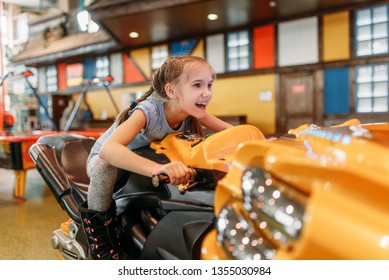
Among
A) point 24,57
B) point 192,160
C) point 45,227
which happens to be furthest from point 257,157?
point 24,57

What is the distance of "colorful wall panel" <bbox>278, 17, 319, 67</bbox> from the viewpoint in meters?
5.02

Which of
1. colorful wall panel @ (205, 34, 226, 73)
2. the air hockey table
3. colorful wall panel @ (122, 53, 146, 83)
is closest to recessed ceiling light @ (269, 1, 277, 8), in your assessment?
colorful wall panel @ (205, 34, 226, 73)

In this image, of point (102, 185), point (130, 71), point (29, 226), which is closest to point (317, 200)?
point (102, 185)

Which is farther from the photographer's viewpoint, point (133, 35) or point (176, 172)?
point (133, 35)

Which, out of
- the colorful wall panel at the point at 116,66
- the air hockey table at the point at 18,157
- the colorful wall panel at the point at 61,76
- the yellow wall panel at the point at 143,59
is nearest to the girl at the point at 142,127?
the air hockey table at the point at 18,157

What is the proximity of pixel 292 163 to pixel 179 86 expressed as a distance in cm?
49

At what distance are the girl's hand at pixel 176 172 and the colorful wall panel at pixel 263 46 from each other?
15.5 ft

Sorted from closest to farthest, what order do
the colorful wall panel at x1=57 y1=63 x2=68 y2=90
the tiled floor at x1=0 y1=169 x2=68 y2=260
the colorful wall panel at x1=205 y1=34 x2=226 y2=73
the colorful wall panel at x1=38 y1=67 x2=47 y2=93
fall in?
the tiled floor at x1=0 y1=169 x2=68 y2=260
the colorful wall panel at x1=205 y1=34 x2=226 y2=73
the colorful wall panel at x1=57 y1=63 x2=68 y2=90
the colorful wall panel at x1=38 y1=67 x2=47 y2=93

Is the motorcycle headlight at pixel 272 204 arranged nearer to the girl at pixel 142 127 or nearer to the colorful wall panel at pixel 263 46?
the girl at pixel 142 127

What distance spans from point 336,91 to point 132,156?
4837 mm

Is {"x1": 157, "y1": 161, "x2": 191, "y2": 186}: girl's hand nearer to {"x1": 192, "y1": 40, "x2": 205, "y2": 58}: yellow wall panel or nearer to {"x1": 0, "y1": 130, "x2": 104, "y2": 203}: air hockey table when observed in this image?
{"x1": 0, "y1": 130, "x2": 104, "y2": 203}: air hockey table

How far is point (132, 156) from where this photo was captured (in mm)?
762

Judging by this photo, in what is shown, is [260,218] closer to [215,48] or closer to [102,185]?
[102,185]

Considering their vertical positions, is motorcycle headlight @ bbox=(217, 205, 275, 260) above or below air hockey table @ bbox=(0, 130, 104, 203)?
above
